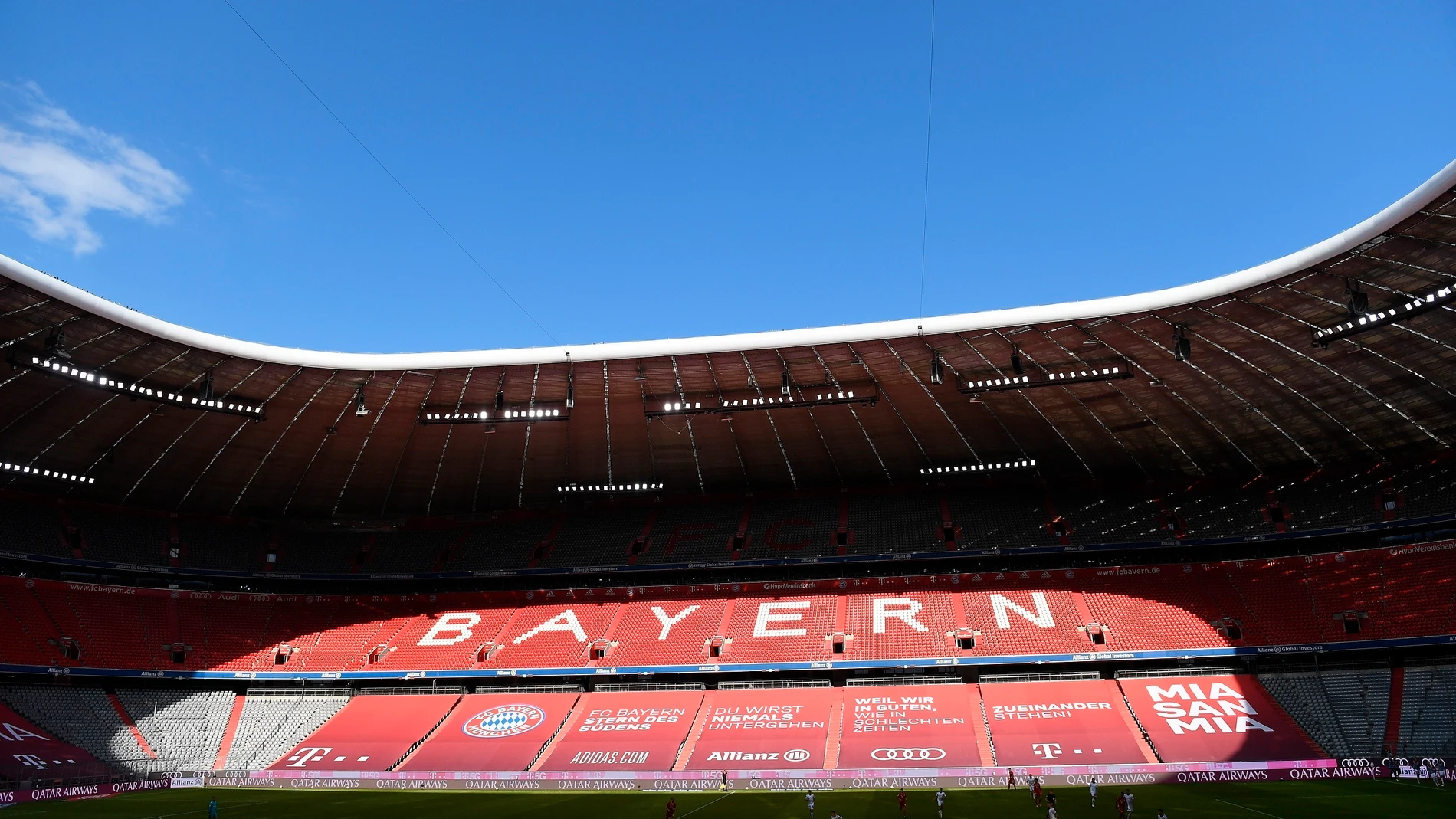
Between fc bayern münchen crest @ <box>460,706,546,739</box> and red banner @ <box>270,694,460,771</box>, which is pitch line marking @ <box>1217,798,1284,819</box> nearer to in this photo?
fc bayern münchen crest @ <box>460,706,546,739</box>

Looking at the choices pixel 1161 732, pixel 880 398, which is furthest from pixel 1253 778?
pixel 880 398

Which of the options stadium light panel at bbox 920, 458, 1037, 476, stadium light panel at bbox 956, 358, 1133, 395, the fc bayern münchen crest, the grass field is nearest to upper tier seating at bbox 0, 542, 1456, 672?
the fc bayern münchen crest

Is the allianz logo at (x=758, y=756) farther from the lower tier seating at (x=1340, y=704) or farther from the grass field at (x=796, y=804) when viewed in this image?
the lower tier seating at (x=1340, y=704)

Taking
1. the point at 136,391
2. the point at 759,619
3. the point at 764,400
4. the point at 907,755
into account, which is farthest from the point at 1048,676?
the point at 136,391

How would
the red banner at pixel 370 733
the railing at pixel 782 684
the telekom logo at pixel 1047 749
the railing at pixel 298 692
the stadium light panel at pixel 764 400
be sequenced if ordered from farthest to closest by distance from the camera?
1. the railing at pixel 298 692
2. the railing at pixel 782 684
3. the red banner at pixel 370 733
4. the stadium light panel at pixel 764 400
5. the telekom logo at pixel 1047 749

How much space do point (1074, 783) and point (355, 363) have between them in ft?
99.0

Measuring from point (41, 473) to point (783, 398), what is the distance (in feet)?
109

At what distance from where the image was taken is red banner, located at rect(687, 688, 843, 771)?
117 ft

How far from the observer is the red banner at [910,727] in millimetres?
34625

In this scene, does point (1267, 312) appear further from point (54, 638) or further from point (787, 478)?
point (54, 638)

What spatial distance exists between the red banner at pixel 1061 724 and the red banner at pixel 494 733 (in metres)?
18.7

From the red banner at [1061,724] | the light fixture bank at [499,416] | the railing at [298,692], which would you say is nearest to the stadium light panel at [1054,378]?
the red banner at [1061,724]

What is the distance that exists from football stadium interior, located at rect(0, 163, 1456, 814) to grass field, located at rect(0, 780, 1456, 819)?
2042 millimetres

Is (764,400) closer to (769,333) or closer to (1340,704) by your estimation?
(769,333)
